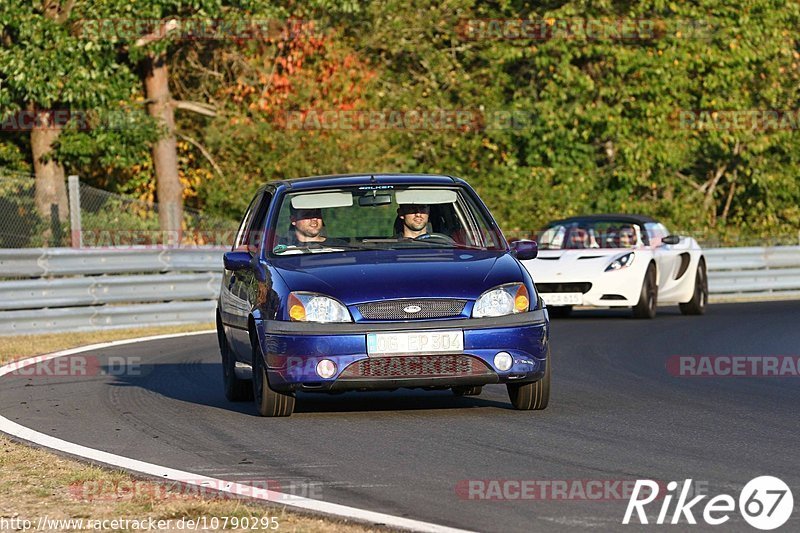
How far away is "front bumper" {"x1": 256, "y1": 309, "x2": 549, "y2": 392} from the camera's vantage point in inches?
363

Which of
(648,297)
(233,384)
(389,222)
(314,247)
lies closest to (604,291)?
(648,297)

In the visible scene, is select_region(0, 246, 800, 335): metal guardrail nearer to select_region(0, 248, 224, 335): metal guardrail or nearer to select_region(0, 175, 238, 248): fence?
select_region(0, 248, 224, 335): metal guardrail

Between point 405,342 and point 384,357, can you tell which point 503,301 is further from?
point 384,357

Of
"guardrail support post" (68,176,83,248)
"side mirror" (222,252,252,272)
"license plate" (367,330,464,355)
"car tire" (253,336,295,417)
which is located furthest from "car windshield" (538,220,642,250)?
"license plate" (367,330,464,355)

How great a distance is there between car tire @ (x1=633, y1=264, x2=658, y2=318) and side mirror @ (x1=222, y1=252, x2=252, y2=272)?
1061 centimetres

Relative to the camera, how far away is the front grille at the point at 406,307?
30.4 ft

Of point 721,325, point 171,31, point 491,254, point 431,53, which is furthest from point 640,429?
point 431,53

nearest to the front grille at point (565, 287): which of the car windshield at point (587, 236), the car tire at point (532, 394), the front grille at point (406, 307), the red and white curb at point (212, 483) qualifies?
the car windshield at point (587, 236)

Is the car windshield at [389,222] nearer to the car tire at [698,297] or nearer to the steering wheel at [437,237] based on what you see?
the steering wheel at [437,237]

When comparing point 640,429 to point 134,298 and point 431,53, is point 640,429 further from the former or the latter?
point 431,53

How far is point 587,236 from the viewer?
69.7 feet

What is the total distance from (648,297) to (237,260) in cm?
1084

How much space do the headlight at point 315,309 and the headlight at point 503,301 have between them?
0.77m

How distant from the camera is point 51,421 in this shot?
10.2 meters
